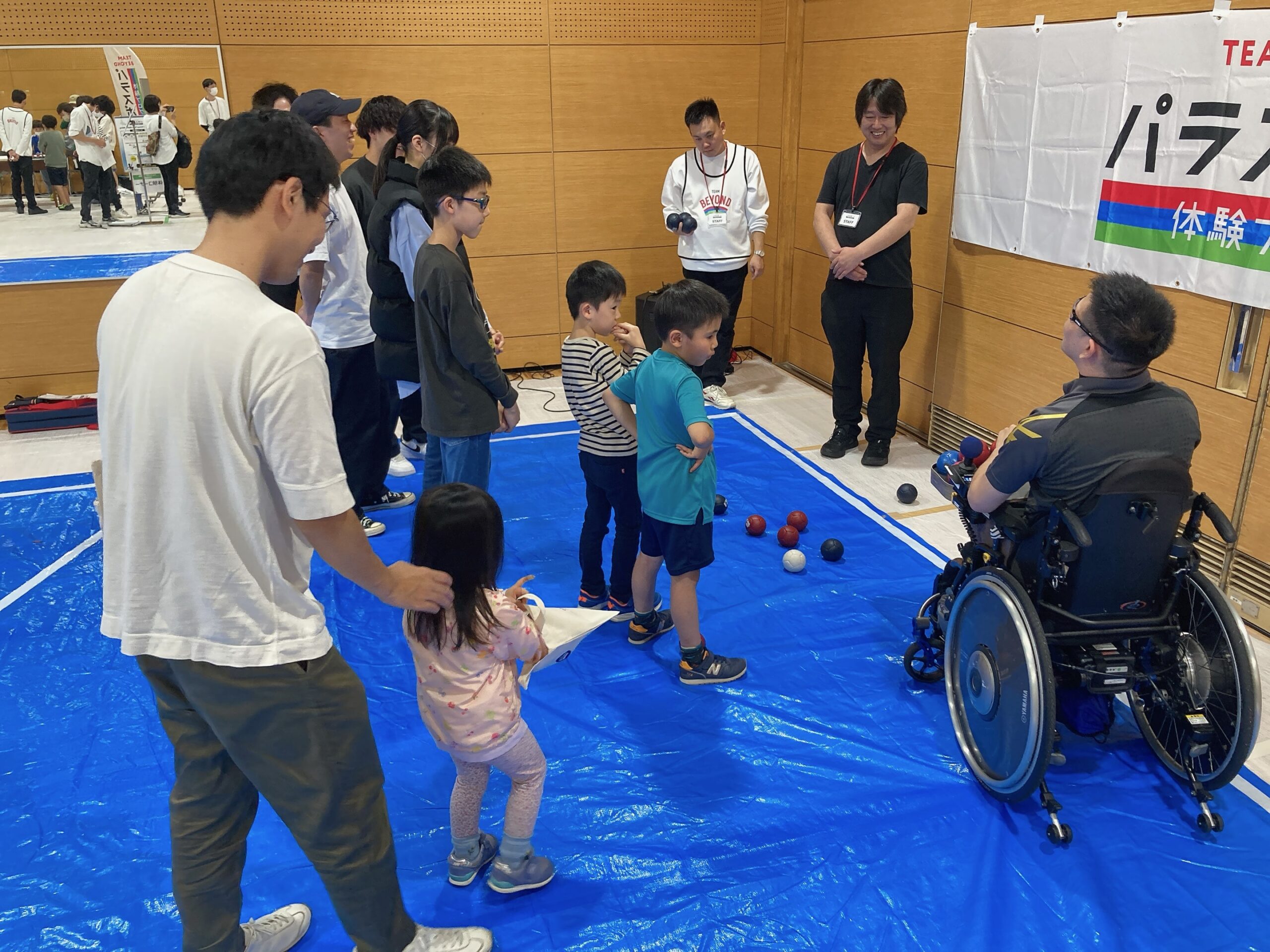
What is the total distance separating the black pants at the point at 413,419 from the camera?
5.01 m

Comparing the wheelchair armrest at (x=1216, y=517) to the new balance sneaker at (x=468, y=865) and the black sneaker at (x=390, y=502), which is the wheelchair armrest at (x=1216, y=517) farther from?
the black sneaker at (x=390, y=502)

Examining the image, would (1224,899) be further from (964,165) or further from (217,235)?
(964,165)

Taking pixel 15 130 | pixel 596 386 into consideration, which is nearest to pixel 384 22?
pixel 15 130

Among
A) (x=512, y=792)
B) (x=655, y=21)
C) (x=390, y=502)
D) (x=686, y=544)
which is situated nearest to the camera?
(x=512, y=792)

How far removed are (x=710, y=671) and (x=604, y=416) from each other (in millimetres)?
904

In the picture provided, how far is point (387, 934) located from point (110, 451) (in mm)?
1054

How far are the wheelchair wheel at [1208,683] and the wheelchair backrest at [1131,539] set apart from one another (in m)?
0.10

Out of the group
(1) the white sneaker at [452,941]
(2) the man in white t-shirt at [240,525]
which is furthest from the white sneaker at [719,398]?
(2) the man in white t-shirt at [240,525]

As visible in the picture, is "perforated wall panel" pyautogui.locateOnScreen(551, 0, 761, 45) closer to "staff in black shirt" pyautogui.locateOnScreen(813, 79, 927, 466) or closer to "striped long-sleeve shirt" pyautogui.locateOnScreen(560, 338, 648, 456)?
"staff in black shirt" pyautogui.locateOnScreen(813, 79, 927, 466)

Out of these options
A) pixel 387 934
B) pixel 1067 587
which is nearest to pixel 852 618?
pixel 1067 587

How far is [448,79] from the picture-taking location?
587 cm

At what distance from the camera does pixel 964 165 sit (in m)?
4.58

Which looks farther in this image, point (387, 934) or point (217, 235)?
point (387, 934)

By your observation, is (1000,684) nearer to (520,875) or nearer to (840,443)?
(520,875)
